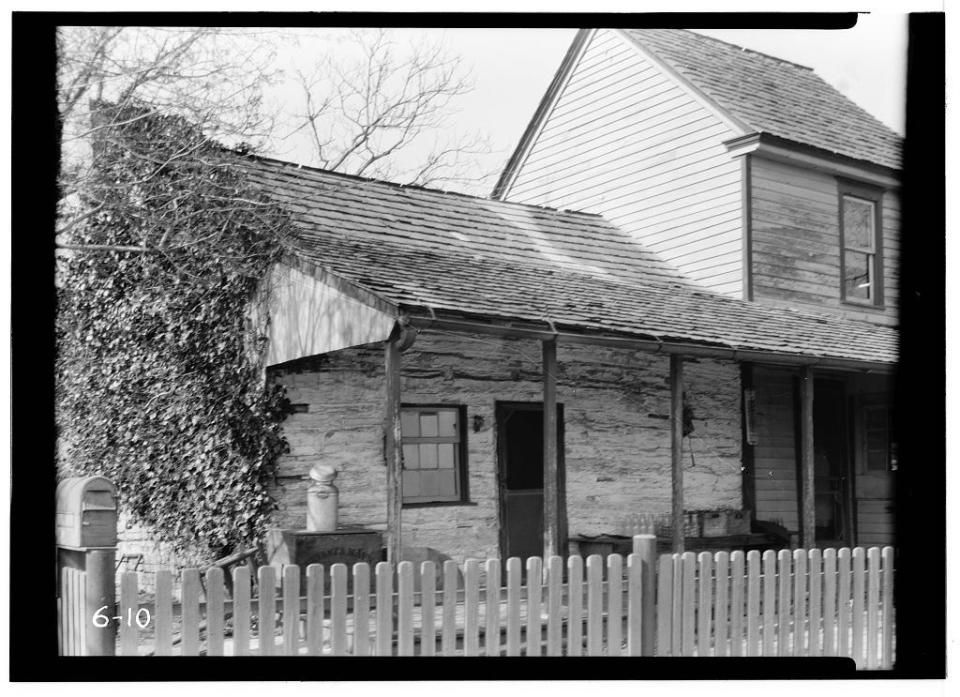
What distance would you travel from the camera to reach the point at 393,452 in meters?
9.98

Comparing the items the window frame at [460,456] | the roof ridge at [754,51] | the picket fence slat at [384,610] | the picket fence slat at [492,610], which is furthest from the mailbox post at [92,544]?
the roof ridge at [754,51]

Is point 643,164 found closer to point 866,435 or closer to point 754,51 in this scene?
point 754,51

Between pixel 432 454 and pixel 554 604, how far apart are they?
17.6 ft

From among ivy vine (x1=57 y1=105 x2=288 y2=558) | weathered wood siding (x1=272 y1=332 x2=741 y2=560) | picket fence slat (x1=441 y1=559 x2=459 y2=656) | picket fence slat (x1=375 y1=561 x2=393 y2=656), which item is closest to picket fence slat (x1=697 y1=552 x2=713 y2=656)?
picket fence slat (x1=441 y1=559 x2=459 y2=656)

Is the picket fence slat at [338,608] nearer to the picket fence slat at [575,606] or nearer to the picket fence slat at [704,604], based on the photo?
the picket fence slat at [575,606]

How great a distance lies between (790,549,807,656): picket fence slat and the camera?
8492mm

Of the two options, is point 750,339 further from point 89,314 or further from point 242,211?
point 89,314

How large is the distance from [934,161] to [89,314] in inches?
350

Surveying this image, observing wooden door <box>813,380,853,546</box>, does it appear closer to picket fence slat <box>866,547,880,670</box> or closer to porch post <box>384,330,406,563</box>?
picket fence slat <box>866,547,880,670</box>

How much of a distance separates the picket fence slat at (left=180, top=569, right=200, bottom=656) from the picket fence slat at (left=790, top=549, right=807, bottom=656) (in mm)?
4245

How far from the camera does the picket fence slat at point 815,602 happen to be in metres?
8.57

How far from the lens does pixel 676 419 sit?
39.9 ft

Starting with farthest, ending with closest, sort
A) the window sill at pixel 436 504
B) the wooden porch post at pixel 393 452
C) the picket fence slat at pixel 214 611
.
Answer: the window sill at pixel 436 504 < the wooden porch post at pixel 393 452 < the picket fence slat at pixel 214 611

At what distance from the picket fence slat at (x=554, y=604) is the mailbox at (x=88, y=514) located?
2.91 m
